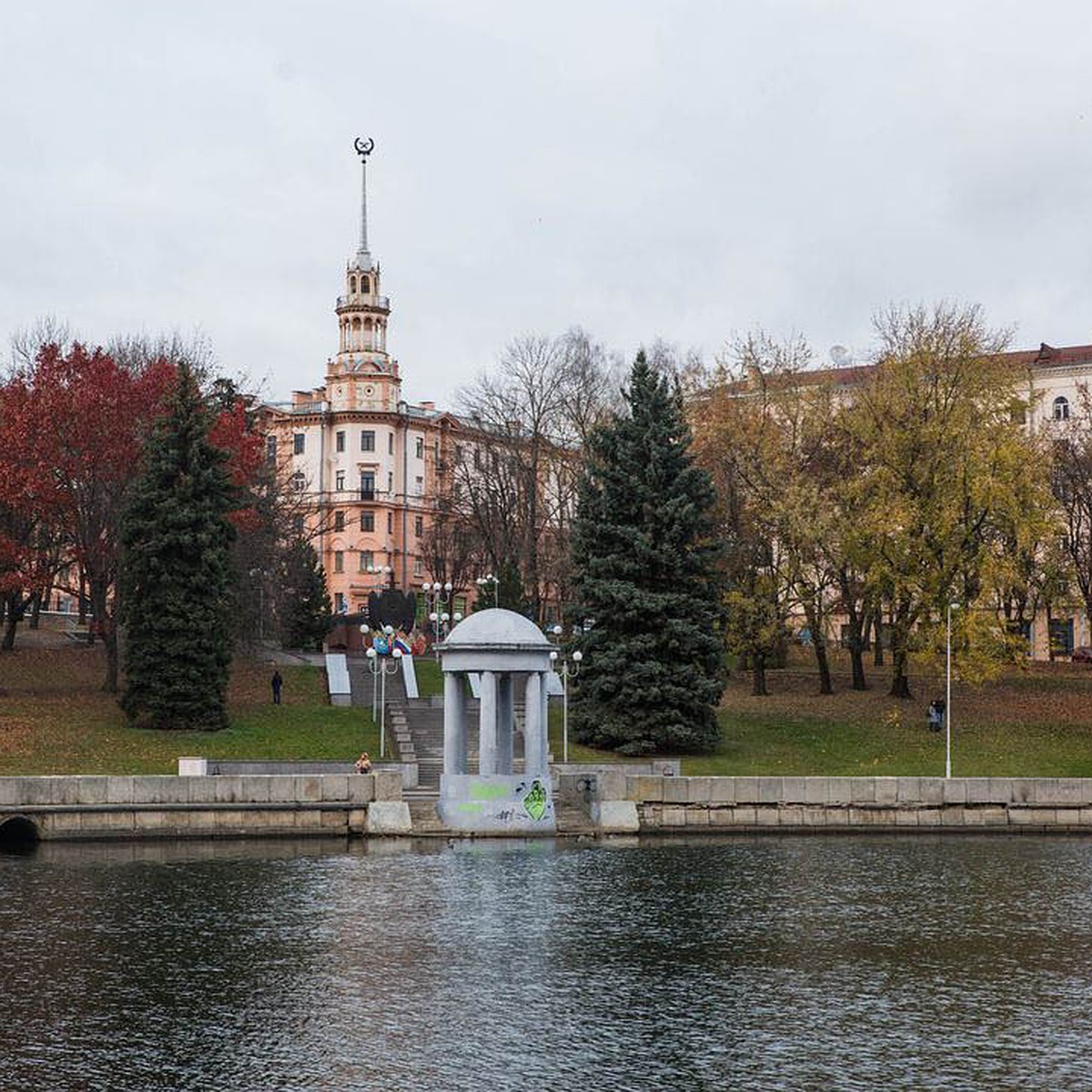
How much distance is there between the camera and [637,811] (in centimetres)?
4288

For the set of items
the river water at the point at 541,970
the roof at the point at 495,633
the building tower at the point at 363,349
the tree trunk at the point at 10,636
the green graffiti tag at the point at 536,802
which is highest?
the building tower at the point at 363,349

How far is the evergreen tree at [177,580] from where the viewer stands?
52.4 metres

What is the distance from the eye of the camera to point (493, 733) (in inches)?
1670

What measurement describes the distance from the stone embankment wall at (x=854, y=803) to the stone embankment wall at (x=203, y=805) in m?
5.64

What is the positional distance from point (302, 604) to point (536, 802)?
122 ft

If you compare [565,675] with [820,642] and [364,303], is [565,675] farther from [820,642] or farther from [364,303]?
Answer: [364,303]

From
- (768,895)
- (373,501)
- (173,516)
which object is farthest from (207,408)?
(373,501)

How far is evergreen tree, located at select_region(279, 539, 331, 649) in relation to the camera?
73.9m

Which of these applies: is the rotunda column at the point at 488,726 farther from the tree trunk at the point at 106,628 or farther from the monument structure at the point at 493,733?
the tree trunk at the point at 106,628

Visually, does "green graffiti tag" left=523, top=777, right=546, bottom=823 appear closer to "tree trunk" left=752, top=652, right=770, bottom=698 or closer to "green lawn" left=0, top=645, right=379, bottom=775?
"green lawn" left=0, top=645, right=379, bottom=775

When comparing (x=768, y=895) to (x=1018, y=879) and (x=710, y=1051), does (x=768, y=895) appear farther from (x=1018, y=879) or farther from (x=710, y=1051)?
(x=710, y=1051)

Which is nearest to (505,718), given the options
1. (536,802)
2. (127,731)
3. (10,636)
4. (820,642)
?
(536,802)

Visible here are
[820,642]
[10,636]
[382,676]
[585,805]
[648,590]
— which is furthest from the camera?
[10,636]

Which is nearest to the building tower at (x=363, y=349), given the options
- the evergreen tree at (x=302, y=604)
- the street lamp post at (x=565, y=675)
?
the evergreen tree at (x=302, y=604)
